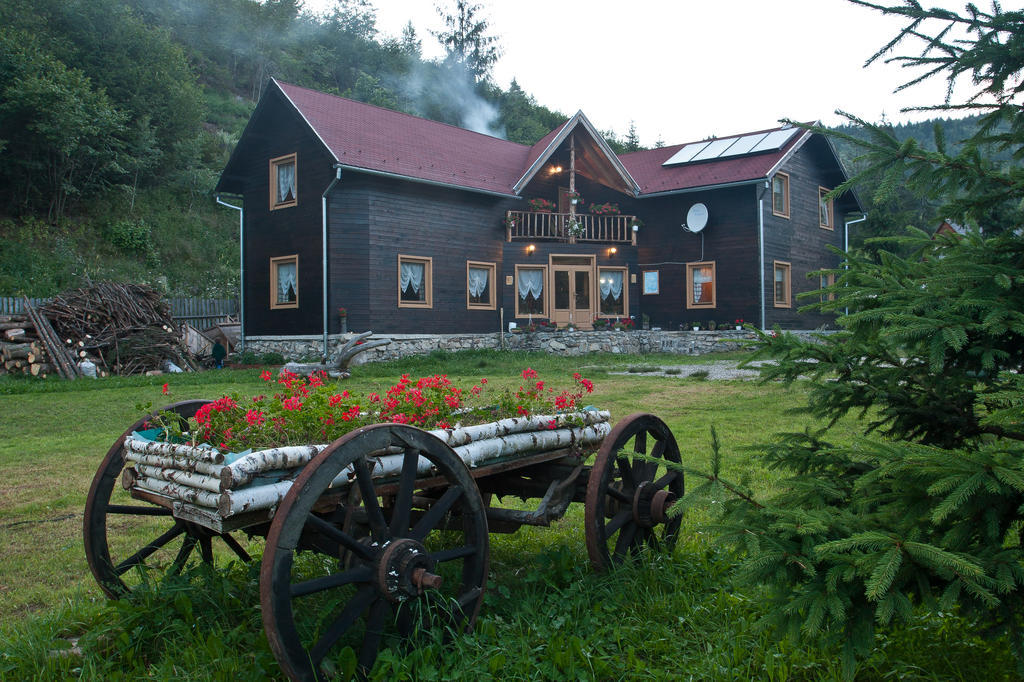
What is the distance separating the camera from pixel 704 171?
23.9 meters

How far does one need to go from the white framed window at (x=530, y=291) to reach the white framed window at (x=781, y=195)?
7859mm

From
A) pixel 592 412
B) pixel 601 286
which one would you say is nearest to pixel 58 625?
pixel 592 412

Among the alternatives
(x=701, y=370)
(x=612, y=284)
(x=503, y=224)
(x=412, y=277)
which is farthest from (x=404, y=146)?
(x=701, y=370)

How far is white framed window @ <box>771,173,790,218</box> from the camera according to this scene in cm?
2364

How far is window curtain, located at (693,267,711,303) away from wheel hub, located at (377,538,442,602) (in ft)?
72.2

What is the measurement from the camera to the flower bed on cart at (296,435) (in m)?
2.71

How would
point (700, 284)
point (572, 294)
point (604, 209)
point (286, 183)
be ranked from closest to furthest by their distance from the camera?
point (286, 183)
point (572, 294)
point (604, 209)
point (700, 284)

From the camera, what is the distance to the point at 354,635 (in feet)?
10.4

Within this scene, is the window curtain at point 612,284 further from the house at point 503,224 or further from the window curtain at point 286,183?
the window curtain at point 286,183

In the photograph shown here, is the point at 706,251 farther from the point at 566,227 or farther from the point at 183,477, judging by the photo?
Answer: the point at 183,477

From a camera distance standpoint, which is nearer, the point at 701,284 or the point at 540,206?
the point at 540,206

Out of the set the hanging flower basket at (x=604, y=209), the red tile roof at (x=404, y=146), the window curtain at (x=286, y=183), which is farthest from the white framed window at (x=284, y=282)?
the hanging flower basket at (x=604, y=209)

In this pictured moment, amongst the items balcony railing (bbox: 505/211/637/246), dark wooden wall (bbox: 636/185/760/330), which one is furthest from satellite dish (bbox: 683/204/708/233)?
balcony railing (bbox: 505/211/637/246)

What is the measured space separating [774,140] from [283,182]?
605 inches
